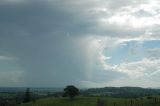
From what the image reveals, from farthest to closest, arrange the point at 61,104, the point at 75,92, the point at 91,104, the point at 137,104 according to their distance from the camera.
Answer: the point at 75,92 < the point at 61,104 < the point at 91,104 < the point at 137,104

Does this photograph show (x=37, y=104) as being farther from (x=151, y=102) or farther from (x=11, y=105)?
(x=151, y=102)

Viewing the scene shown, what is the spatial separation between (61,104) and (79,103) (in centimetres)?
964

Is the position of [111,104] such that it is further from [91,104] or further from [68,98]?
[68,98]

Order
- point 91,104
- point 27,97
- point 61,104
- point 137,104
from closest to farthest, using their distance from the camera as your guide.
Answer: point 137,104 < point 91,104 < point 61,104 < point 27,97

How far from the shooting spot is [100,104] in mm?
142000

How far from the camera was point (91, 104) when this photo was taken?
5832 inches

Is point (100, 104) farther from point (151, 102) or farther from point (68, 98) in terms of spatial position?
point (68, 98)

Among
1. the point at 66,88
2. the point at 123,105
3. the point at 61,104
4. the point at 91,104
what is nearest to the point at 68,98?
the point at 66,88

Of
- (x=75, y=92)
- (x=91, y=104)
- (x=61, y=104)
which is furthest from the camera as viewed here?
(x=75, y=92)

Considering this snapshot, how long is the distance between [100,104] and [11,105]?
6120 centimetres

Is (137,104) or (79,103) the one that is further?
(79,103)

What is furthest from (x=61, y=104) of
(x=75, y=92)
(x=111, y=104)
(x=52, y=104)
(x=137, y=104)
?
(x=137, y=104)

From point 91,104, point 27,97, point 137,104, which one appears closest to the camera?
point 137,104

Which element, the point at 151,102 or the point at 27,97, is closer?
the point at 151,102
